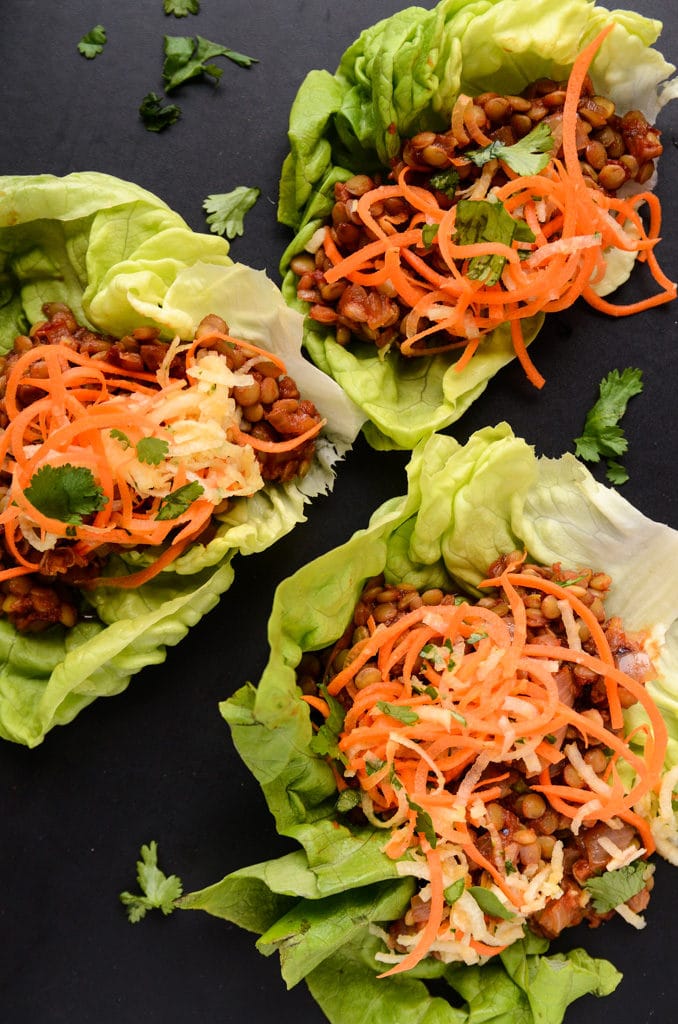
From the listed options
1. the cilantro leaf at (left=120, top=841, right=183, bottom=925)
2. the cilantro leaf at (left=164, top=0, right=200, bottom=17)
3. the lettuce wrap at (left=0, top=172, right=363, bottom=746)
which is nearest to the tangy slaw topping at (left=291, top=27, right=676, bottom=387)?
the lettuce wrap at (left=0, top=172, right=363, bottom=746)

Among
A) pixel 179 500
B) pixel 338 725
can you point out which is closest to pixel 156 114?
pixel 179 500

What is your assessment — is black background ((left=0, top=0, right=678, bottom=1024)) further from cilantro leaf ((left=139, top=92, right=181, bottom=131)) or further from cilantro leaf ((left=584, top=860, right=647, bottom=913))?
cilantro leaf ((left=584, top=860, right=647, bottom=913))

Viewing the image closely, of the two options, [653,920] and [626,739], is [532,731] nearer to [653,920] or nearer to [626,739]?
[626,739]

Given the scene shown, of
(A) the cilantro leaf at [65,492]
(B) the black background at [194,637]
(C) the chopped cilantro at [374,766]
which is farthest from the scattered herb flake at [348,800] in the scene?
(A) the cilantro leaf at [65,492]

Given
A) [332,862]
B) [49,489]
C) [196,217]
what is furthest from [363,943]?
[196,217]

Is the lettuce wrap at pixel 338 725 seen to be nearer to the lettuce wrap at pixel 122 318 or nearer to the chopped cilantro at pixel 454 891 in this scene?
the chopped cilantro at pixel 454 891

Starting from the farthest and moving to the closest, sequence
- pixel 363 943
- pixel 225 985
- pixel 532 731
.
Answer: pixel 225 985 < pixel 363 943 < pixel 532 731
